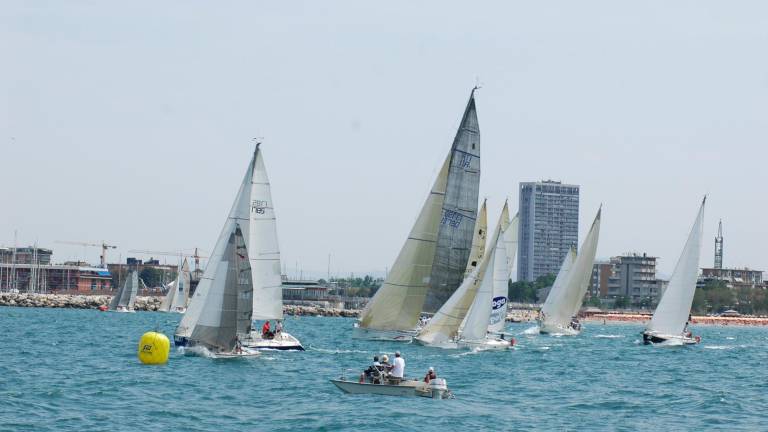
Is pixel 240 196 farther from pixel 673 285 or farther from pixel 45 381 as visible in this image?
pixel 673 285

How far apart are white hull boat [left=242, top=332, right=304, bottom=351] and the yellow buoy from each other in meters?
5.62

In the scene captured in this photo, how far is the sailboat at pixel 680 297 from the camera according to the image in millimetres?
85688

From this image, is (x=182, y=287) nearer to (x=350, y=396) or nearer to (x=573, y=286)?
(x=573, y=286)

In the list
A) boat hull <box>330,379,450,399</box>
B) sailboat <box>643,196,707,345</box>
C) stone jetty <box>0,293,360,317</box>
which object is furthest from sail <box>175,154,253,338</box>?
stone jetty <box>0,293,360,317</box>

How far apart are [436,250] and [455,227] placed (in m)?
1.63

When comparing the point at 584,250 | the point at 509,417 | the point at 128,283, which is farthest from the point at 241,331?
the point at 128,283

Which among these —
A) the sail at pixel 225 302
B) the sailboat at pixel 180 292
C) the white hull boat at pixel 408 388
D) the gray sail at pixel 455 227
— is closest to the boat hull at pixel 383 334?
the gray sail at pixel 455 227

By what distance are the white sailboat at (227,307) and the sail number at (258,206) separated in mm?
6937

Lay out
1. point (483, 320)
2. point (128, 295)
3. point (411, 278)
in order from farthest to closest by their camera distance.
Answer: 1. point (128, 295)
2. point (411, 278)
3. point (483, 320)

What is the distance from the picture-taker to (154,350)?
174 feet

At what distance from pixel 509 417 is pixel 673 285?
48.6 m

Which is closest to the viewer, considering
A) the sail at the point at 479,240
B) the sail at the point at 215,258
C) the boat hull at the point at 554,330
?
the sail at the point at 215,258

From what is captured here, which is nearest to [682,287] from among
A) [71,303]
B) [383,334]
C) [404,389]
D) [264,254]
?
[383,334]

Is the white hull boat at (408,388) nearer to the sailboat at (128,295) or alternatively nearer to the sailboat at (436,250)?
the sailboat at (436,250)
